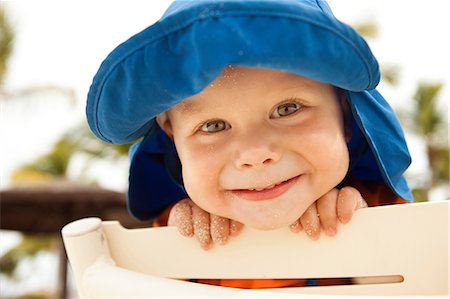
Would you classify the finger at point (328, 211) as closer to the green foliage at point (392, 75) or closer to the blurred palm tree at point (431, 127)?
the green foliage at point (392, 75)

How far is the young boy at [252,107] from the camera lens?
792 millimetres

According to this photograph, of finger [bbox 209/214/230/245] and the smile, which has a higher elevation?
the smile

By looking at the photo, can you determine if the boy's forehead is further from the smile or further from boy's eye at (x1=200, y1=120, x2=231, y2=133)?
the smile

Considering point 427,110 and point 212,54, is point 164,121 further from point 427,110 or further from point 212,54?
point 427,110

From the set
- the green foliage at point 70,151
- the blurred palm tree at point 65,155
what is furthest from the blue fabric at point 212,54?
the green foliage at point 70,151

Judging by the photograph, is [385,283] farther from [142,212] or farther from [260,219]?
[142,212]

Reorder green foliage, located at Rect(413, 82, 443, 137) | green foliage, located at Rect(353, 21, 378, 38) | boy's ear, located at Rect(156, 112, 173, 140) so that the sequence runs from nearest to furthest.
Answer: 1. boy's ear, located at Rect(156, 112, 173, 140)
2. green foliage, located at Rect(353, 21, 378, 38)
3. green foliage, located at Rect(413, 82, 443, 137)

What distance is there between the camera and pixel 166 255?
1.06 meters

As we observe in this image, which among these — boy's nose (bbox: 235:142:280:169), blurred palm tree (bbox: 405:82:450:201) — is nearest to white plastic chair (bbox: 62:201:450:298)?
boy's nose (bbox: 235:142:280:169)

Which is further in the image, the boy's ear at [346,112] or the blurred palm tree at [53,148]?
the blurred palm tree at [53,148]

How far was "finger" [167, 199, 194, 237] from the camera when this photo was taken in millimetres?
1074

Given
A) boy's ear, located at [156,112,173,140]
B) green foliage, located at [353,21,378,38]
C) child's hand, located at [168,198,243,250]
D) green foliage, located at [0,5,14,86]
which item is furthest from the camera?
green foliage, located at [0,5,14,86]

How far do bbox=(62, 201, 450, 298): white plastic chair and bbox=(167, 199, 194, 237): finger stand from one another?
15 mm

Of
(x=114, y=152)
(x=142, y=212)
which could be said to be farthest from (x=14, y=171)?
(x=142, y=212)
